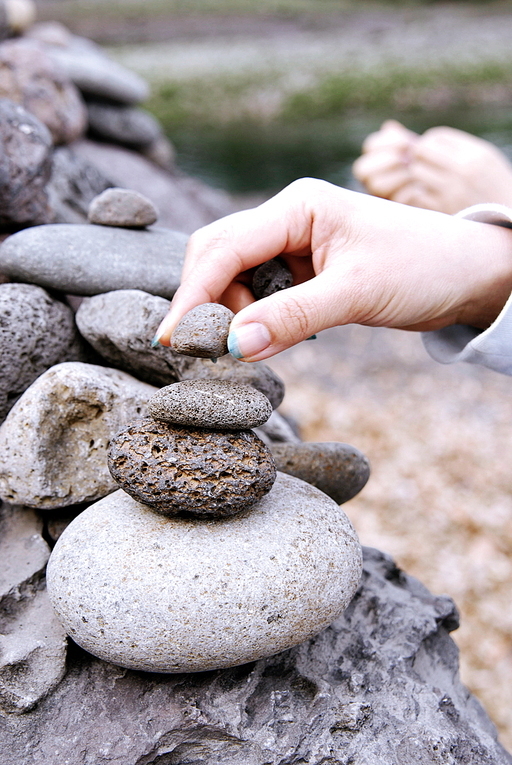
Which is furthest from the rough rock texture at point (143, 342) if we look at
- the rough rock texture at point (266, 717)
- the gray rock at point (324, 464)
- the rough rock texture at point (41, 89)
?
the rough rock texture at point (41, 89)

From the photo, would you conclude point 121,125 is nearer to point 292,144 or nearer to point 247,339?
point 247,339

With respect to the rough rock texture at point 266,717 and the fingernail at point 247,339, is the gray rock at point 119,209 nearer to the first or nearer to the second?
the fingernail at point 247,339

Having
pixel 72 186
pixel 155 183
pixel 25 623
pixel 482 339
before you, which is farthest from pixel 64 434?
pixel 155 183

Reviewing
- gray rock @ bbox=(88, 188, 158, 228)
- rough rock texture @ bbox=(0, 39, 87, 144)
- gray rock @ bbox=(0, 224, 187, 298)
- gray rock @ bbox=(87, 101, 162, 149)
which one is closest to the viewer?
gray rock @ bbox=(0, 224, 187, 298)

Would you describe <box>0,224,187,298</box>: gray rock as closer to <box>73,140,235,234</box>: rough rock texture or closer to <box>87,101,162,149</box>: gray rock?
<box>73,140,235,234</box>: rough rock texture

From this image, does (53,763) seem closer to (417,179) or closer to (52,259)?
(52,259)

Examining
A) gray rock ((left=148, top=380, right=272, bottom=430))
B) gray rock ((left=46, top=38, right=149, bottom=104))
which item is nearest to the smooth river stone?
gray rock ((left=148, top=380, right=272, bottom=430))
